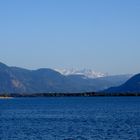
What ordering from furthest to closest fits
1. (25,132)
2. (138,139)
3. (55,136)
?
(25,132) → (55,136) → (138,139)

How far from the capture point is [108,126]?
101688 millimetres

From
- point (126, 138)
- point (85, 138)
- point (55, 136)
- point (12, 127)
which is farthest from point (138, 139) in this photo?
point (12, 127)

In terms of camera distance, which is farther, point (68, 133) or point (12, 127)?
point (12, 127)

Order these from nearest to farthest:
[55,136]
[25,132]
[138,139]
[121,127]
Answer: [138,139] → [55,136] → [25,132] → [121,127]

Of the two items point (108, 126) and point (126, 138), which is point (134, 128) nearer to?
point (108, 126)

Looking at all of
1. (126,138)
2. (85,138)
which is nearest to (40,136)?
(85,138)

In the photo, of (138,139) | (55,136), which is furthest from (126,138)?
(55,136)

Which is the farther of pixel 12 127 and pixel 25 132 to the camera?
pixel 12 127

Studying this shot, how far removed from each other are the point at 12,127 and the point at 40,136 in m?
18.4

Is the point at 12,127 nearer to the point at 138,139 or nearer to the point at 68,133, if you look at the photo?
the point at 68,133

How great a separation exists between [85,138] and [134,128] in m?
17.1

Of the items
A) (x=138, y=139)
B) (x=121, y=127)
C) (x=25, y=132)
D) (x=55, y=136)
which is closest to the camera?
(x=138, y=139)

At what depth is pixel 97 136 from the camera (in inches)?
3312

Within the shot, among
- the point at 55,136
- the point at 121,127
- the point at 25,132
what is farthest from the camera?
the point at 121,127
